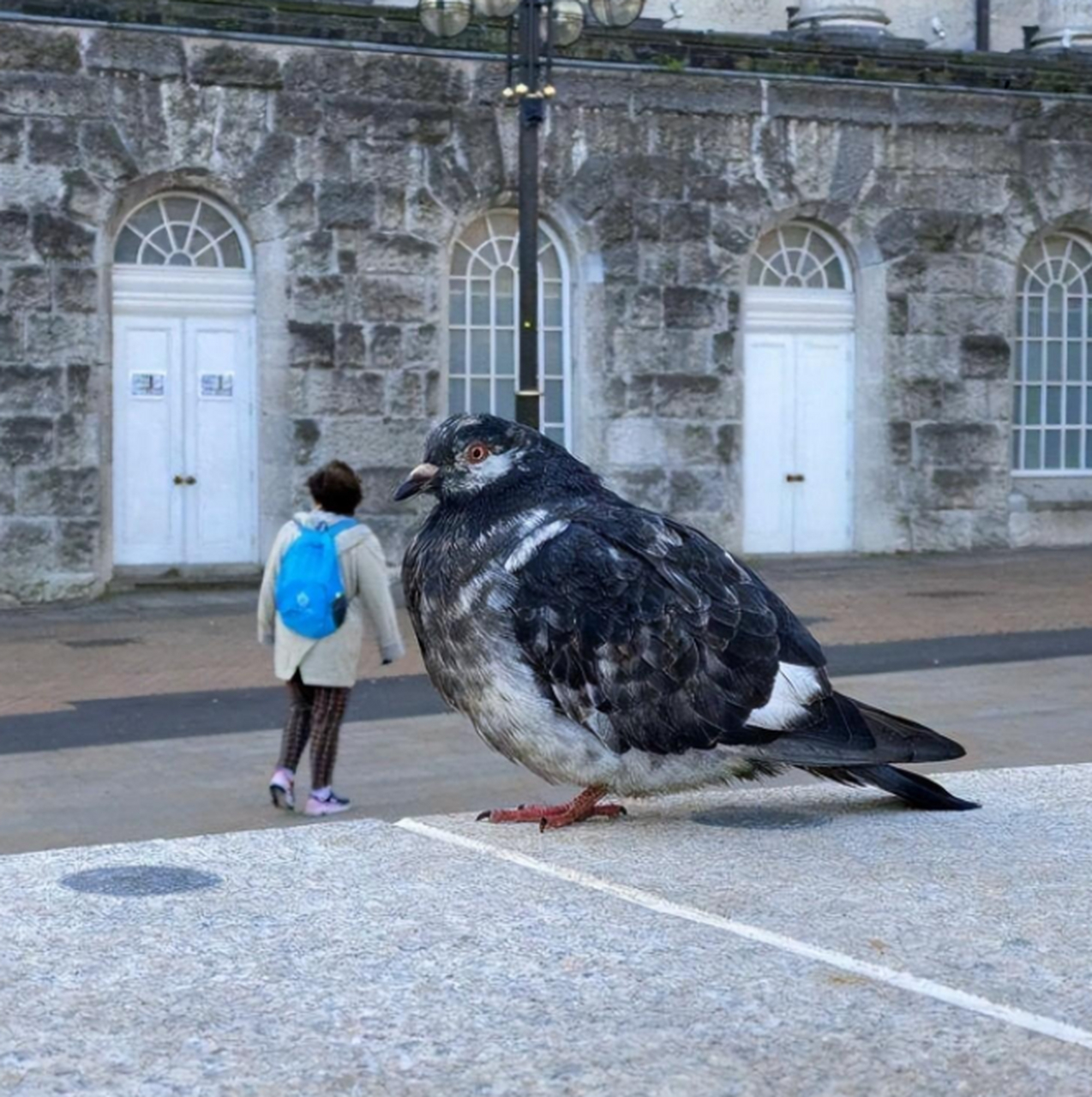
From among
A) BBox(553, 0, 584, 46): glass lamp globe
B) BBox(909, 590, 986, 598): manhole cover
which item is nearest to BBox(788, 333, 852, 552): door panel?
BBox(909, 590, 986, 598): manhole cover

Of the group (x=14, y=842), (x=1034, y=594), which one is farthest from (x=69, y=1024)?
(x=1034, y=594)

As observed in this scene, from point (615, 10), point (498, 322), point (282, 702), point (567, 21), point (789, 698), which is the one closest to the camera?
point (789, 698)

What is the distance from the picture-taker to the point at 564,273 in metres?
20.8

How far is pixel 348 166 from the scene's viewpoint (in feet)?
63.7

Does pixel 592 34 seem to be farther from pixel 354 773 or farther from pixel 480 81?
pixel 354 773

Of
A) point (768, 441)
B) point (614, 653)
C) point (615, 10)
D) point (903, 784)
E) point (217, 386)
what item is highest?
point (615, 10)

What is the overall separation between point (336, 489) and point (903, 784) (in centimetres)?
494

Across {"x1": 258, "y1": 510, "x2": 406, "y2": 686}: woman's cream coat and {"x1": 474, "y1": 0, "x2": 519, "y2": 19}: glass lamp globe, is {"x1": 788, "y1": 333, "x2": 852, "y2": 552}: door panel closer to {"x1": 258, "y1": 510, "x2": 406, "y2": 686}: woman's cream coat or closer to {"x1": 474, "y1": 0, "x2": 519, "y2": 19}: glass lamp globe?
{"x1": 474, "y1": 0, "x2": 519, "y2": 19}: glass lamp globe

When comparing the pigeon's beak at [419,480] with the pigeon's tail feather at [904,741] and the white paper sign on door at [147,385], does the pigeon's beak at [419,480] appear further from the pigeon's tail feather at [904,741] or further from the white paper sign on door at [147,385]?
the white paper sign on door at [147,385]

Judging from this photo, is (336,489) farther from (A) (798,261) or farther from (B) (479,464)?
(A) (798,261)

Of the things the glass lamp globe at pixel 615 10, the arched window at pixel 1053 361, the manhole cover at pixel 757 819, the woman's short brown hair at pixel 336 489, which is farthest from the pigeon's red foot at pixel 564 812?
the arched window at pixel 1053 361

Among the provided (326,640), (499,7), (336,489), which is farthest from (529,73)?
(326,640)

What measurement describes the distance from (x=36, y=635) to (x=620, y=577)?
12260 mm

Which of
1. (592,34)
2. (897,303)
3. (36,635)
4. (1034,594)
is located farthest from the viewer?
(897,303)
